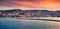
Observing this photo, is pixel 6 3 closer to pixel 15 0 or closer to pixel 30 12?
pixel 15 0

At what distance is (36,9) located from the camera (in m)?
4.15

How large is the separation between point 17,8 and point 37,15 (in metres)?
0.58

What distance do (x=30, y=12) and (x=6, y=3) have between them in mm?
691

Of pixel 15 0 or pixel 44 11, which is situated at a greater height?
pixel 15 0

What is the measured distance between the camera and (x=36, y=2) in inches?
169

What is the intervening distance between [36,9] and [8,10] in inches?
28.8

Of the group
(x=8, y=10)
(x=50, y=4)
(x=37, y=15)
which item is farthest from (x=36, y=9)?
(x=8, y=10)

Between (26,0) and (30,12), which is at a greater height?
(26,0)

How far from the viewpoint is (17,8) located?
4.28m

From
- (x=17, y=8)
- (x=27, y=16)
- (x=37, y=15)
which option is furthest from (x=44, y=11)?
(x=17, y=8)

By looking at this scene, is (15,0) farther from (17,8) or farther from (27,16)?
(27,16)

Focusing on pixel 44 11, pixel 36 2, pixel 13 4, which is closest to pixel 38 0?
pixel 36 2

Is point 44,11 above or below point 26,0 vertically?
below

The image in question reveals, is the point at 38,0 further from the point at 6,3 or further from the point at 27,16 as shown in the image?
the point at 6,3
